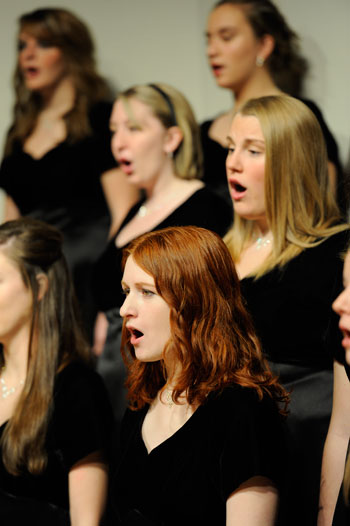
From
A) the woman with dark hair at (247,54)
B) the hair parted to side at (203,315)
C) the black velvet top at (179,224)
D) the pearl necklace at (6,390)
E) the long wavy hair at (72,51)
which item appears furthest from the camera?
the long wavy hair at (72,51)

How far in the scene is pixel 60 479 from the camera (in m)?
2.27

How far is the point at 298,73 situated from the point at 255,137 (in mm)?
924

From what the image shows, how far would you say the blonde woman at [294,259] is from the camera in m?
2.14

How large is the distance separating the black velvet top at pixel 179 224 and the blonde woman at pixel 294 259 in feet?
1.28

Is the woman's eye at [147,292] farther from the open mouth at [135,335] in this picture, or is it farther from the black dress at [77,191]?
the black dress at [77,191]

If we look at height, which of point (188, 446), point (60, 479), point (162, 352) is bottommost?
point (60, 479)

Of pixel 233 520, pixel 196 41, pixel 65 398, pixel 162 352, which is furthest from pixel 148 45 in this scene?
pixel 233 520

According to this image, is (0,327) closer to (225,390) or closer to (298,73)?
(225,390)

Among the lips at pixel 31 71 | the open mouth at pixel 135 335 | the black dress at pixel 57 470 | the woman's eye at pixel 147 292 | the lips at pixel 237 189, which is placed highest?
the lips at pixel 31 71

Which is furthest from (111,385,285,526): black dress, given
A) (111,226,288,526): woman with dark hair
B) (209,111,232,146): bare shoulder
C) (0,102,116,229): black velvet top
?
(0,102,116,229): black velvet top

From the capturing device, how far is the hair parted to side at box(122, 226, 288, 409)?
5.85 ft

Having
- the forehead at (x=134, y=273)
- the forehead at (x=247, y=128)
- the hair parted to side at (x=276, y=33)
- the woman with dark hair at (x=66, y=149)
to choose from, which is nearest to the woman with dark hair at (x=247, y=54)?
the hair parted to side at (x=276, y=33)

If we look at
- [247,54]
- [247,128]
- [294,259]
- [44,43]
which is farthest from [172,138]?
[44,43]

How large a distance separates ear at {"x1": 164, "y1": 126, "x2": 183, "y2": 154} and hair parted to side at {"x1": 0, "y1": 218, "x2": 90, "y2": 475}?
56 centimetres
